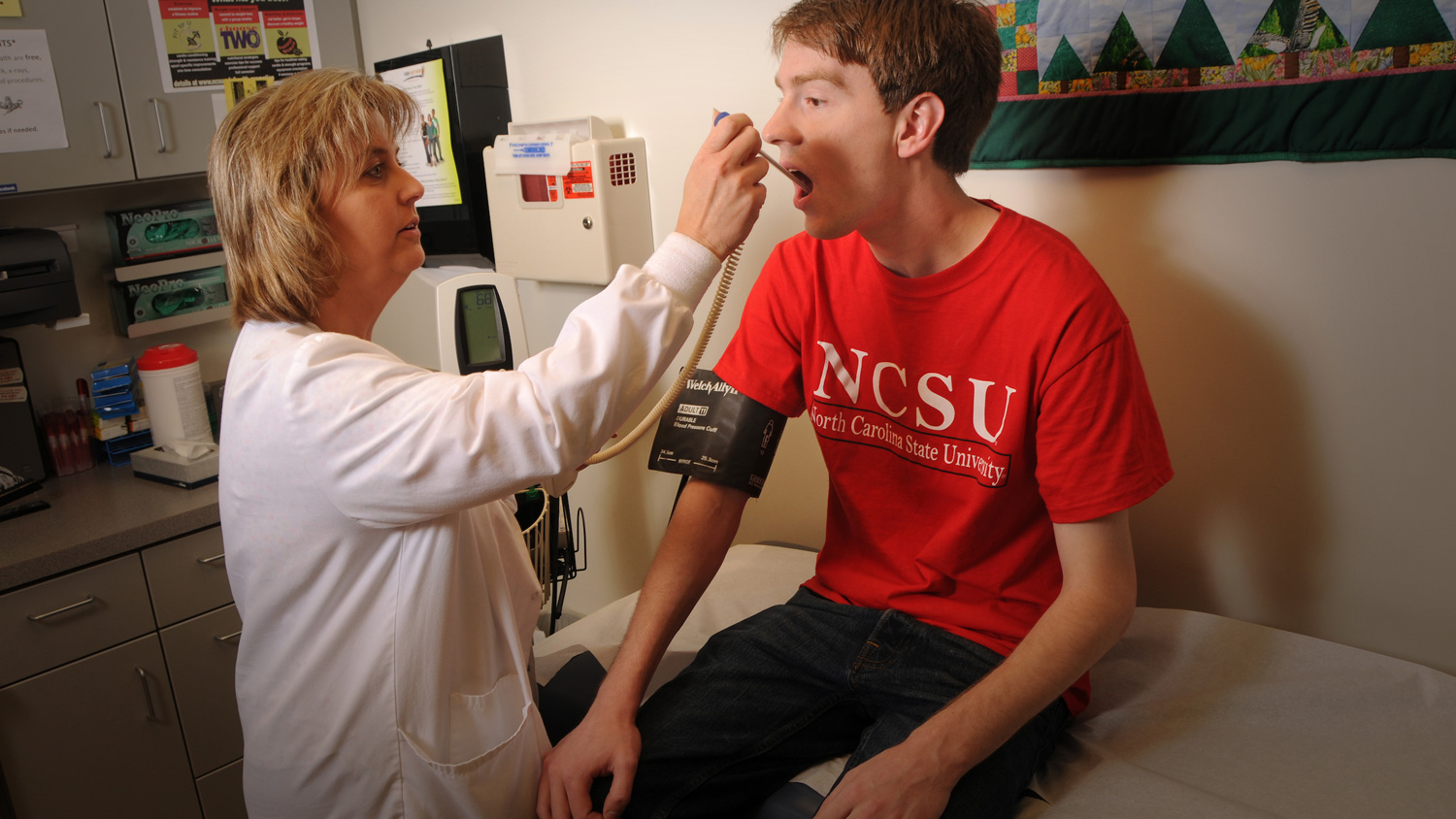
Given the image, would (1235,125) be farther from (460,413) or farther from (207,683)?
(207,683)

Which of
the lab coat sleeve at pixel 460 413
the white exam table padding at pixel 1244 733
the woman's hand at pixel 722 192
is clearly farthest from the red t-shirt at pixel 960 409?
the lab coat sleeve at pixel 460 413

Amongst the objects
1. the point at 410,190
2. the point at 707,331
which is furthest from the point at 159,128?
the point at 707,331

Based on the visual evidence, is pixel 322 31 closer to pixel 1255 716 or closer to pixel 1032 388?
pixel 1032 388

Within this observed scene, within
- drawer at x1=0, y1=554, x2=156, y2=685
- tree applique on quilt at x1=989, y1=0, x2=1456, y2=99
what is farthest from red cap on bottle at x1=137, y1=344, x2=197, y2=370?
tree applique on quilt at x1=989, y1=0, x2=1456, y2=99

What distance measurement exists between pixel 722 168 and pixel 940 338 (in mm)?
433

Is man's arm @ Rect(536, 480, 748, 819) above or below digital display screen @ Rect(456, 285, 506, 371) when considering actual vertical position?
below

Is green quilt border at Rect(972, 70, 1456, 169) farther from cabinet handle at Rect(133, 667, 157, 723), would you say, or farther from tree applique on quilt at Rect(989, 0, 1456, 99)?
cabinet handle at Rect(133, 667, 157, 723)

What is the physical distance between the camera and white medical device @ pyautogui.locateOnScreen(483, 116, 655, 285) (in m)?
2.03

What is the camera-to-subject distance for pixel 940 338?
4.19ft

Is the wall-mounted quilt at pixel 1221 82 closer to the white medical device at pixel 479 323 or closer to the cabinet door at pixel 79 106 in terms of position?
the white medical device at pixel 479 323

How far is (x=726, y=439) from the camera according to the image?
1438 millimetres

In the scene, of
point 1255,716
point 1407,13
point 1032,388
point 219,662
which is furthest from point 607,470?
point 1407,13

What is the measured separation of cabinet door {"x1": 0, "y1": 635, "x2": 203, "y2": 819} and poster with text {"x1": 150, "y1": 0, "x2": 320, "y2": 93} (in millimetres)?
1421

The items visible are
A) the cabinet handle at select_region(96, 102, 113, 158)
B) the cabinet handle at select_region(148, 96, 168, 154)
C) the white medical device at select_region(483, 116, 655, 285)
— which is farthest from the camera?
the cabinet handle at select_region(148, 96, 168, 154)
